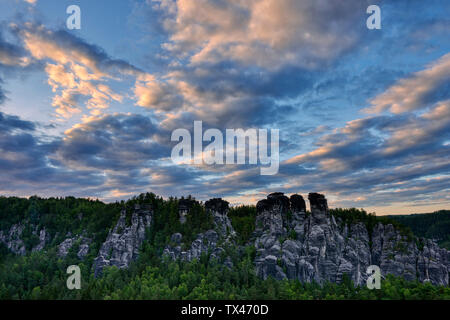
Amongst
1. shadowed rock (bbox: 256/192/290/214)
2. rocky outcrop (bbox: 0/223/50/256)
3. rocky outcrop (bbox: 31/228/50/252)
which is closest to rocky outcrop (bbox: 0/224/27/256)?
rocky outcrop (bbox: 0/223/50/256)

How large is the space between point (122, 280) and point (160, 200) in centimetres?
5355

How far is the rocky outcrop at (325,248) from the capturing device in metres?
87.8

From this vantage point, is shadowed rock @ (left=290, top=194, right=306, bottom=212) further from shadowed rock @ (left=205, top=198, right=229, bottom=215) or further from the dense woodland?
shadowed rock @ (left=205, top=198, right=229, bottom=215)

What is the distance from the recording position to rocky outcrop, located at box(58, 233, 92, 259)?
378 feet

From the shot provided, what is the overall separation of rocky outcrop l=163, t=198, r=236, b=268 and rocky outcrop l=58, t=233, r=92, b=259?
127 feet

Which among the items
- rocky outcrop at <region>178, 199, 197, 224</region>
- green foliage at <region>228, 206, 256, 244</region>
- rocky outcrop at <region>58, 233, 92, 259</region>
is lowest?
rocky outcrop at <region>58, 233, 92, 259</region>

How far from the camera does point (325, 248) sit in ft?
297

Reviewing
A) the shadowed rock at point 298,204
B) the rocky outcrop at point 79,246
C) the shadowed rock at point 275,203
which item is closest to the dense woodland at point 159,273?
the rocky outcrop at point 79,246

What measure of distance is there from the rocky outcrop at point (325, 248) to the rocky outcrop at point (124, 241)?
4780 cm

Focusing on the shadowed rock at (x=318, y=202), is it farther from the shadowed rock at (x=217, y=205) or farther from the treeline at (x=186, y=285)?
the shadowed rock at (x=217, y=205)

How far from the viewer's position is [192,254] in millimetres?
101750

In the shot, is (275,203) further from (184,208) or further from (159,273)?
(159,273)

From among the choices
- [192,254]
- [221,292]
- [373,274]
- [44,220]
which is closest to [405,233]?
[373,274]
